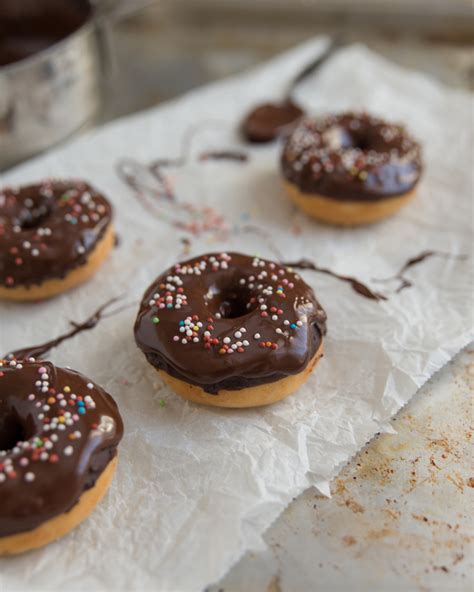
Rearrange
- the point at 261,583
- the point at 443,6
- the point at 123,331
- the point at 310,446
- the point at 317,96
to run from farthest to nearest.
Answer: the point at 443,6
the point at 317,96
the point at 123,331
the point at 310,446
the point at 261,583

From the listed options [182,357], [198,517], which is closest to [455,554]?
[198,517]

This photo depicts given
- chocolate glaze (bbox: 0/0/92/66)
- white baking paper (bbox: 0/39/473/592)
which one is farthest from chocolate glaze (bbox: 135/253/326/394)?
chocolate glaze (bbox: 0/0/92/66)

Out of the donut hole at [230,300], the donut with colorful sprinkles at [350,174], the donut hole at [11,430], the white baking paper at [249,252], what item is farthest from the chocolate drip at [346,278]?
the donut hole at [11,430]

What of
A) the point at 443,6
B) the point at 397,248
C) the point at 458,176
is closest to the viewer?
the point at 397,248

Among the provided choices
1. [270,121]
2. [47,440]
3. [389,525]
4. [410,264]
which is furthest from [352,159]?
[47,440]

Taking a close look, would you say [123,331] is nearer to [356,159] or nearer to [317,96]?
[356,159]

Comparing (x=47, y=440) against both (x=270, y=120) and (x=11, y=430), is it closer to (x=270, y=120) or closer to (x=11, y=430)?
(x=11, y=430)

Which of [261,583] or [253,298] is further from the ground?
[253,298]
